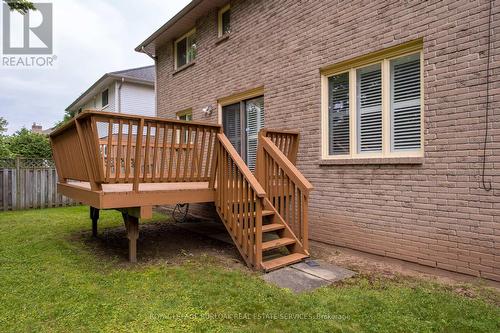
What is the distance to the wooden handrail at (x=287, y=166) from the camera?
422 cm

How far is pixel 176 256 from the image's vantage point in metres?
4.61

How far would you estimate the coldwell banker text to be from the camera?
9.22m

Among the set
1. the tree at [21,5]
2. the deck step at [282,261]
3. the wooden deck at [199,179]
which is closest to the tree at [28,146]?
the tree at [21,5]

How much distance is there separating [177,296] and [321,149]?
10.6 ft

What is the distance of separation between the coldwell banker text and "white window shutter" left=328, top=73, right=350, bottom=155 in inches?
349

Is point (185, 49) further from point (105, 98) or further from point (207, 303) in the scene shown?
point (105, 98)

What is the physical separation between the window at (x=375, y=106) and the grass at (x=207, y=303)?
190 cm

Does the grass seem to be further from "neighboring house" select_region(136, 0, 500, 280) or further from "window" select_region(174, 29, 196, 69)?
"window" select_region(174, 29, 196, 69)

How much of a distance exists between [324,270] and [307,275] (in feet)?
1.02

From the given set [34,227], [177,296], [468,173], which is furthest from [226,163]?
[34,227]

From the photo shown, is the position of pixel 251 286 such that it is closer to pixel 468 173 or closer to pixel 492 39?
pixel 468 173

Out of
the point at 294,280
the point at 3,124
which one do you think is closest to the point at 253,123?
the point at 294,280

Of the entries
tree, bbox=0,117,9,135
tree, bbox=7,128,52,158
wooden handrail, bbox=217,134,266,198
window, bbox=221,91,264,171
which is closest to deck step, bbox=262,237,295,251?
wooden handrail, bbox=217,134,266,198

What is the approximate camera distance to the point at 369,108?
15.3 ft
